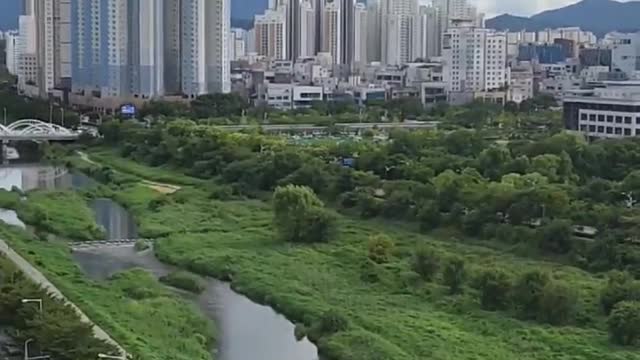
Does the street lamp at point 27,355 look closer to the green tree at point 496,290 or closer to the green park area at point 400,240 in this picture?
the green park area at point 400,240

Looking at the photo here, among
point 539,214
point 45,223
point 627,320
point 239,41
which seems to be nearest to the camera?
point 627,320

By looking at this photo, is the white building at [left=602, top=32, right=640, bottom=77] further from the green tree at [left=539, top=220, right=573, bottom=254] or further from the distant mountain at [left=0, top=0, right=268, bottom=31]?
the distant mountain at [left=0, top=0, right=268, bottom=31]

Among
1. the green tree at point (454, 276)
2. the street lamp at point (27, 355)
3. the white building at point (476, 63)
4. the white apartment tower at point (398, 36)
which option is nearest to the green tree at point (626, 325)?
the green tree at point (454, 276)

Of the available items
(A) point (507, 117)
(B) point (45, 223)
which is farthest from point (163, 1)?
(B) point (45, 223)

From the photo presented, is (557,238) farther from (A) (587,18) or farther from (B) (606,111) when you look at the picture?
(A) (587,18)

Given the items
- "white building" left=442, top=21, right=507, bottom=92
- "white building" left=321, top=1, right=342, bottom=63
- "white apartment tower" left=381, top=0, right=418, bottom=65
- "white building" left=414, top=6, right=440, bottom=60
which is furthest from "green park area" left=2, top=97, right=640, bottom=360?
"white building" left=414, top=6, right=440, bottom=60

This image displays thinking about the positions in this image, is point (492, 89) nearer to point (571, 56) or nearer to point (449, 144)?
point (571, 56)
